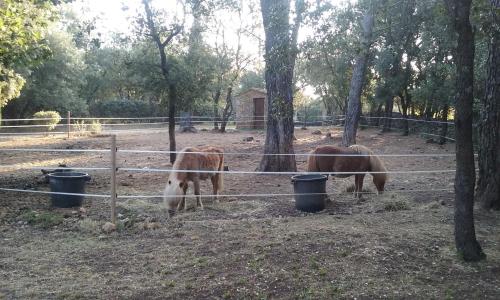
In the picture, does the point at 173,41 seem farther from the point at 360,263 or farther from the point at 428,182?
the point at 360,263

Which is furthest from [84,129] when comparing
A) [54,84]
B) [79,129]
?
[54,84]

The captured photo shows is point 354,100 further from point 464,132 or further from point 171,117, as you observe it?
point 464,132

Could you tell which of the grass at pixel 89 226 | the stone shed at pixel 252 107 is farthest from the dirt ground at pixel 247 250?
the stone shed at pixel 252 107

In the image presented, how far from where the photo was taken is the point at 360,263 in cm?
449

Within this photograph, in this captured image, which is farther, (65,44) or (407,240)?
(65,44)

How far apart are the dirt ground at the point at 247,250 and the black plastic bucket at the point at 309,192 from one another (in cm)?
23

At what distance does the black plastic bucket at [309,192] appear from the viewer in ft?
22.1

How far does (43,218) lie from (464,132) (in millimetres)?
5803

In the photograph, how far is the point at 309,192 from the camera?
6754 millimetres

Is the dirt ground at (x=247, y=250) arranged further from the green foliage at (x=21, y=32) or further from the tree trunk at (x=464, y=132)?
the green foliage at (x=21, y=32)

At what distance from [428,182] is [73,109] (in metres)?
28.5

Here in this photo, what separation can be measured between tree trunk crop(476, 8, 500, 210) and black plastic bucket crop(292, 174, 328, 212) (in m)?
2.55

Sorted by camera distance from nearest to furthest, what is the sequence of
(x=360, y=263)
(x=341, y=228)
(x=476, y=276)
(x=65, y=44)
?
(x=476, y=276) → (x=360, y=263) → (x=341, y=228) → (x=65, y=44)

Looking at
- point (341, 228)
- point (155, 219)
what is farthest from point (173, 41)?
point (341, 228)
